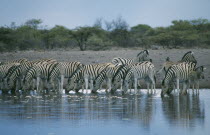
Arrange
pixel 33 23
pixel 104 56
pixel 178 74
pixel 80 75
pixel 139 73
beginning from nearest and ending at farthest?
pixel 178 74 < pixel 139 73 < pixel 80 75 < pixel 104 56 < pixel 33 23

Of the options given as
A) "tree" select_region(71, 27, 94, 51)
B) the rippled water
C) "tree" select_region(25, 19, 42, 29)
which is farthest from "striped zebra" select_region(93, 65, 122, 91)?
"tree" select_region(25, 19, 42, 29)

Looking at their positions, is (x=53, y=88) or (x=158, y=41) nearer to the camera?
(x=53, y=88)

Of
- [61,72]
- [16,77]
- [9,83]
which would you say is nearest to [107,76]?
[61,72]

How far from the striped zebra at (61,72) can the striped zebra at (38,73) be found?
20cm

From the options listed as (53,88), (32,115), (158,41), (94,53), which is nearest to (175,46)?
(158,41)

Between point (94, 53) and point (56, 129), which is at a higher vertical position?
point (94, 53)

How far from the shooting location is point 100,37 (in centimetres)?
5250

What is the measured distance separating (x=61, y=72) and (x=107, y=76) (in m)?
2.31

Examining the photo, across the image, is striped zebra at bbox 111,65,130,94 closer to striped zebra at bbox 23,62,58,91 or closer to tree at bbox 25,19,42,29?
striped zebra at bbox 23,62,58,91

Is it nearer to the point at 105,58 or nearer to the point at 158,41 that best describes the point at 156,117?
the point at 105,58

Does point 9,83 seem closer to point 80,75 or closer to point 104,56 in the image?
point 80,75

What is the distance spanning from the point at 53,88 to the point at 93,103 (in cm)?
775

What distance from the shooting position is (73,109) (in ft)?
55.2

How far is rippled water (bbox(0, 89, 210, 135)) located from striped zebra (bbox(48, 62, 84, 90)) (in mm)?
6725
